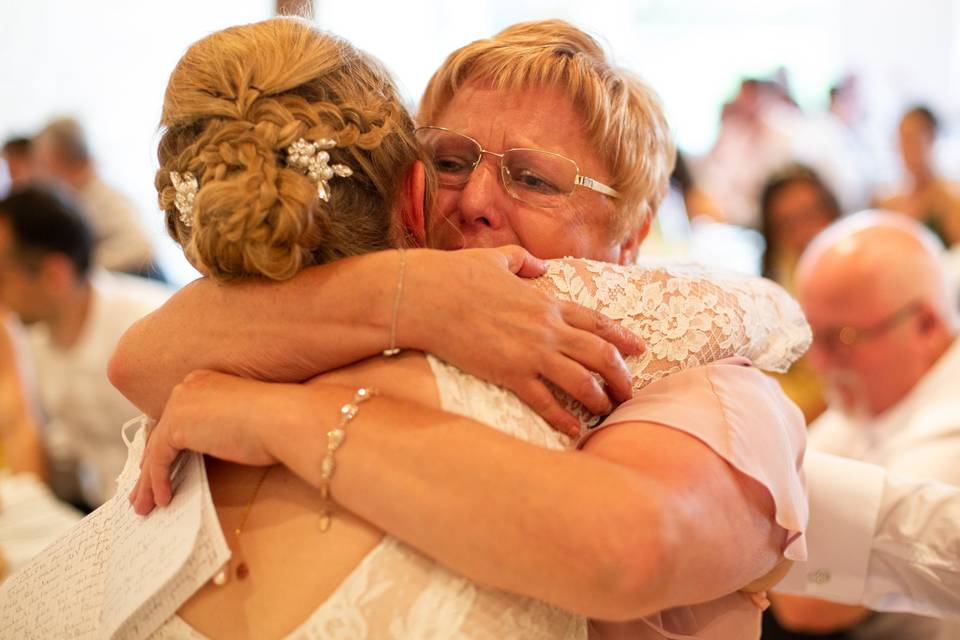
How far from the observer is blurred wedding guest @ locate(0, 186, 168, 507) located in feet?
12.9

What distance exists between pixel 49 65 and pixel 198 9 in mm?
1284

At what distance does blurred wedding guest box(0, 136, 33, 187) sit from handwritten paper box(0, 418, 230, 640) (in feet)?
20.1

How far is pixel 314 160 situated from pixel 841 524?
1.30 m

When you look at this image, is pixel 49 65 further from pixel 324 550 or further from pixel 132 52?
pixel 324 550

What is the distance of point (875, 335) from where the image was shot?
309cm

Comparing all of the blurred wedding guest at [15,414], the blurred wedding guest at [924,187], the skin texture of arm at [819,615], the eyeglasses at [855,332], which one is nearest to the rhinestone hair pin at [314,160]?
the skin texture of arm at [819,615]

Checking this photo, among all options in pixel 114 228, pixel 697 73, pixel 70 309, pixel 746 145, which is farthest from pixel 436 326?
pixel 697 73

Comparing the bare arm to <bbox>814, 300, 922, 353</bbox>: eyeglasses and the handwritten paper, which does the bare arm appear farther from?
<bbox>814, 300, 922, 353</bbox>: eyeglasses

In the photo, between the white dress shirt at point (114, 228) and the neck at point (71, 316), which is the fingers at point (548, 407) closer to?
the neck at point (71, 316)

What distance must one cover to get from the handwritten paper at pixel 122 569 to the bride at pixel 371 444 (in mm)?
37

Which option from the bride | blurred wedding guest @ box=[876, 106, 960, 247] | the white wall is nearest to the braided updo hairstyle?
the bride

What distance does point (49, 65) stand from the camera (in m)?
7.64

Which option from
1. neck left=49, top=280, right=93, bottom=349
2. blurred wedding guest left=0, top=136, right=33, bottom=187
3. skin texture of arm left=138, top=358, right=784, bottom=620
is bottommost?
blurred wedding guest left=0, top=136, right=33, bottom=187

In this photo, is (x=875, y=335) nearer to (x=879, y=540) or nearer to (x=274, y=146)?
(x=879, y=540)
